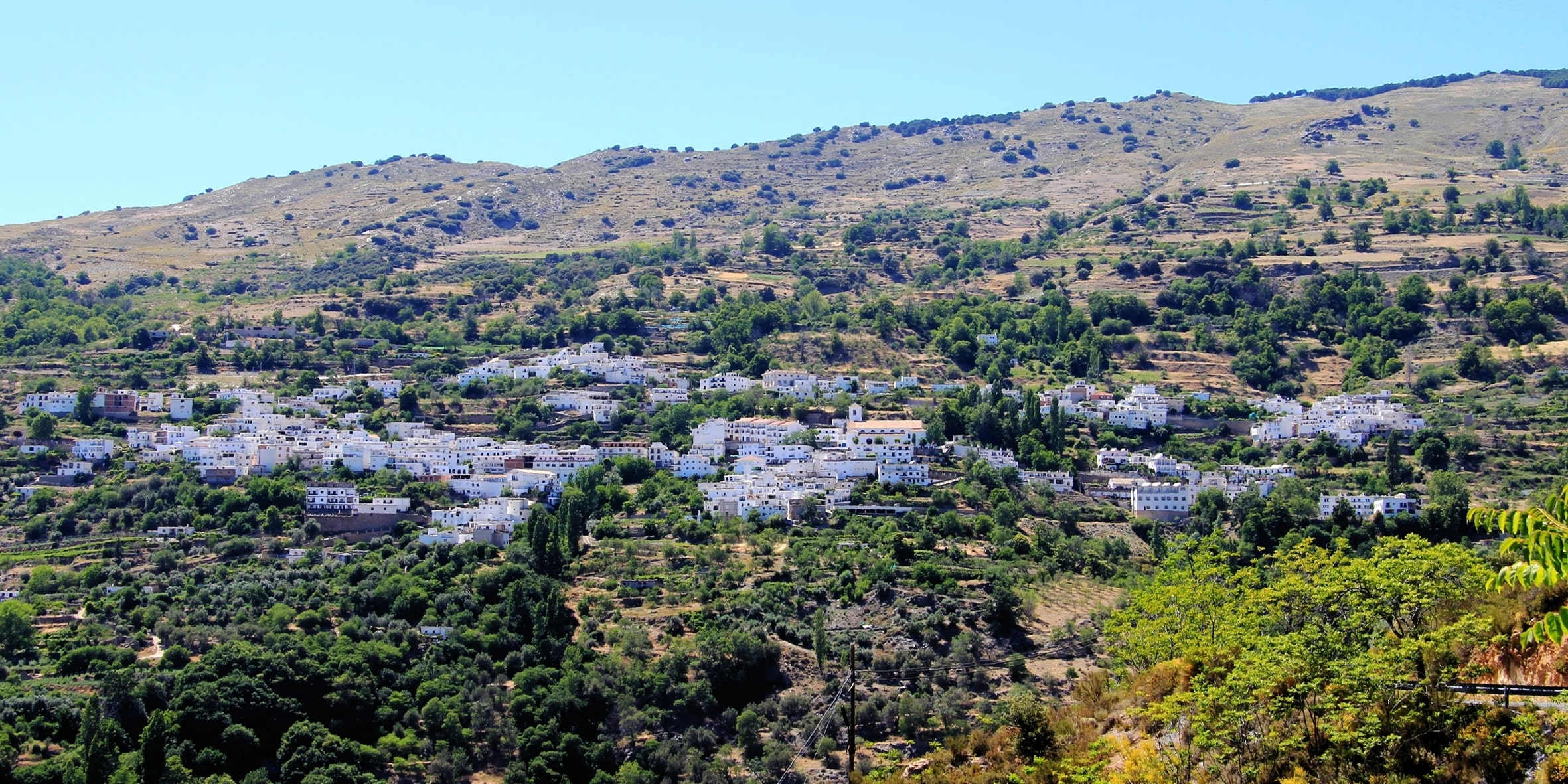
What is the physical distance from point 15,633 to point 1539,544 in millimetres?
31655

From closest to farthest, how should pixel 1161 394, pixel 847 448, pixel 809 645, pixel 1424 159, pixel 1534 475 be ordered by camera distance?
1. pixel 809 645
2. pixel 1534 475
3. pixel 847 448
4. pixel 1161 394
5. pixel 1424 159

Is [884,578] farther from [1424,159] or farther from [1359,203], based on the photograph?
[1424,159]

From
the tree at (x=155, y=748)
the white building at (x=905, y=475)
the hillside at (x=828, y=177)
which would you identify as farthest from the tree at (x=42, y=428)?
the hillside at (x=828, y=177)

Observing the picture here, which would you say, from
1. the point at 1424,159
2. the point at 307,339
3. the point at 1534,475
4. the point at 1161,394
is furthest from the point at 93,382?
the point at 1424,159

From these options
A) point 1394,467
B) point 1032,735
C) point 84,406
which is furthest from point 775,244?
point 1032,735

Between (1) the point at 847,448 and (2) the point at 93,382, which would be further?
(2) the point at 93,382

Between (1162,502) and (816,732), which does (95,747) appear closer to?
(816,732)

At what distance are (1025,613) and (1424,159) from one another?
68.8 meters

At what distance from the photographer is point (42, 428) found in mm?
46562

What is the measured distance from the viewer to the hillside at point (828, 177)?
8938 cm

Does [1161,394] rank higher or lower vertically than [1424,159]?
lower

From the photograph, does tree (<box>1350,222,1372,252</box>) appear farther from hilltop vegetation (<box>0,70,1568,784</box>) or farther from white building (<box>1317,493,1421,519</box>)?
white building (<box>1317,493,1421,519</box>)

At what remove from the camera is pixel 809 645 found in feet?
106

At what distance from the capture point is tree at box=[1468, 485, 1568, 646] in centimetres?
648
